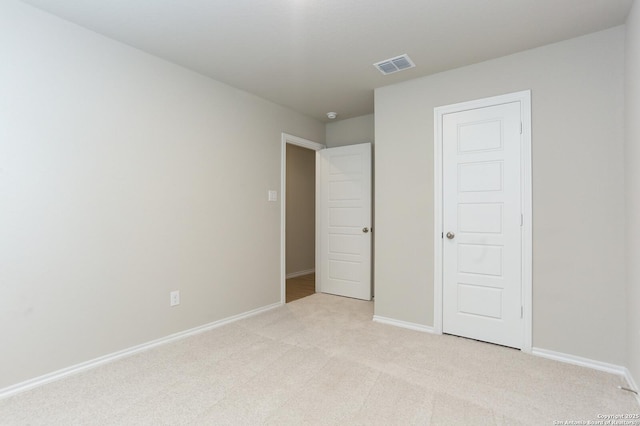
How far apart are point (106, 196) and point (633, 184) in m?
3.74

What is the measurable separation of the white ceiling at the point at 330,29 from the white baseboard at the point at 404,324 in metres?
2.49

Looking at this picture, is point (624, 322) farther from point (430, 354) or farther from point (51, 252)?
point (51, 252)

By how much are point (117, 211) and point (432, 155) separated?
9.33ft

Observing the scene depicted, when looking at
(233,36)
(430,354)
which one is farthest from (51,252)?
(430,354)

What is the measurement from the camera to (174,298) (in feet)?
9.55

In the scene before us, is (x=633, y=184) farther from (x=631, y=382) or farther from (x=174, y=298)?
(x=174, y=298)

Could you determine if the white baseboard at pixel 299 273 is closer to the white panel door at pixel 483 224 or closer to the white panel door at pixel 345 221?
the white panel door at pixel 345 221

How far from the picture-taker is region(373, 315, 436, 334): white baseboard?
3.11 meters

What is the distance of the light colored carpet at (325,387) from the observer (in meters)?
1.79

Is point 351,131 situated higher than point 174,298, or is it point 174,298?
point 351,131

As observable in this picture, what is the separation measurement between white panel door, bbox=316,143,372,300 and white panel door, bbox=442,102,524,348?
4.47 ft

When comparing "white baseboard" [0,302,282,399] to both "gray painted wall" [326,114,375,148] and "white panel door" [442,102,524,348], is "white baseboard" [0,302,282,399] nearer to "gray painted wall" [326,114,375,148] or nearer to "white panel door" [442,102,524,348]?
"white panel door" [442,102,524,348]

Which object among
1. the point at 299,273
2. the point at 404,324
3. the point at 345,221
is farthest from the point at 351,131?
the point at 299,273

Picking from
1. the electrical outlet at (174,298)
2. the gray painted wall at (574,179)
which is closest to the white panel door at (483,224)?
the gray painted wall at (574,179)
